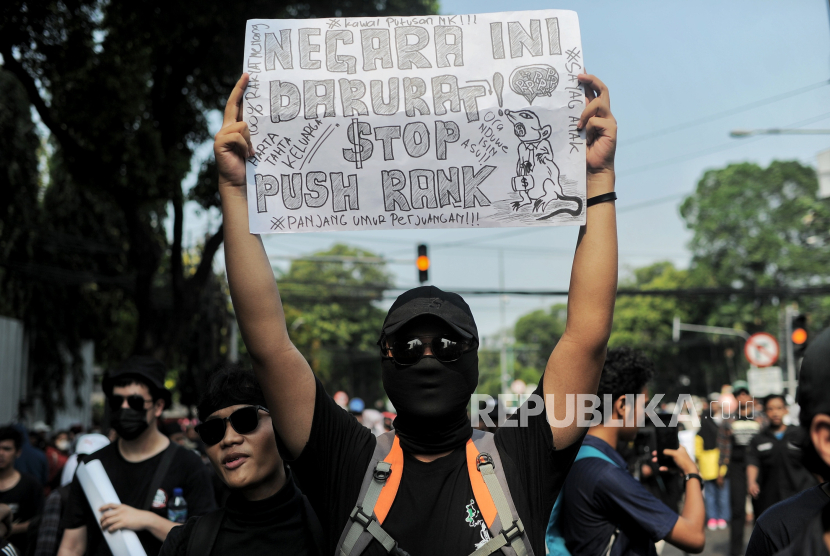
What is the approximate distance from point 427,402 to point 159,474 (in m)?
2.13

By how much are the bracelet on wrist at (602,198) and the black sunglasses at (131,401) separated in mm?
2695

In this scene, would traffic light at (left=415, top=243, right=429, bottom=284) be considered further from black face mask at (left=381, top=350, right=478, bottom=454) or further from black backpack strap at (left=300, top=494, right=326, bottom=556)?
black face mask at (left=381, top=350, right=478, bottom=454)

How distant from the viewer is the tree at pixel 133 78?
11.3m

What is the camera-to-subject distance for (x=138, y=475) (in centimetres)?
384

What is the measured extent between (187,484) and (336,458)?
1.86 m

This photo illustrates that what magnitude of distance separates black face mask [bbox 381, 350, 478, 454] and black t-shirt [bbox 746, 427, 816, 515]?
6.60 m

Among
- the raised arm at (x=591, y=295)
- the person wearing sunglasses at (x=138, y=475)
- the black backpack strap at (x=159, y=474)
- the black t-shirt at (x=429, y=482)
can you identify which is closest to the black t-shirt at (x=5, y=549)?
the person wearing sunglasses at (x=138, y=475)

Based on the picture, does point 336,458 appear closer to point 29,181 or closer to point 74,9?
point 74,9

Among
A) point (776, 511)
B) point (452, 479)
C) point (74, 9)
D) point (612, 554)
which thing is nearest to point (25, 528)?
point (612, 554)

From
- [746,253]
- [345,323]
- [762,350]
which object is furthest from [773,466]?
[345,323]

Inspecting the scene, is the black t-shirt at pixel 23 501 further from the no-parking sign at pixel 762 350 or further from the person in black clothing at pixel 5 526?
the no-parking sign at pixel 762 350

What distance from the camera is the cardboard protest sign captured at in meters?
2.30

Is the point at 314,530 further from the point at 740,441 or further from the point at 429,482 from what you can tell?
the point at 740,441

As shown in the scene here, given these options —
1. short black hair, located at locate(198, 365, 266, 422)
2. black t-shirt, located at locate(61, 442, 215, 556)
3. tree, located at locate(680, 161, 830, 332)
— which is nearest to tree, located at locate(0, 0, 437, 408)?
black t-shirt, located at locate(61, 442, 215, 556)
